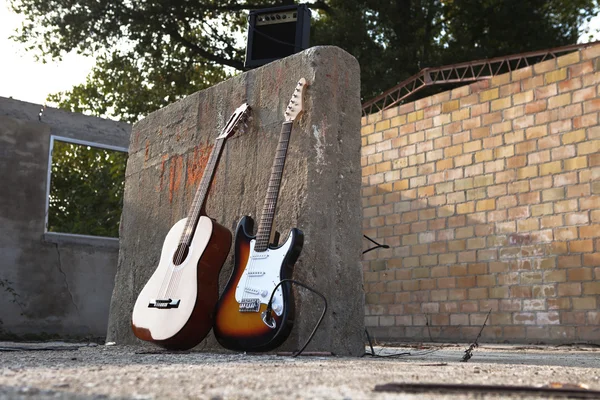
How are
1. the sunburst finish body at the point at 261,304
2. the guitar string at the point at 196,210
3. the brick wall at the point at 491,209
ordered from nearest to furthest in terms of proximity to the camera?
the sunburst finish body at the point at 261,304, the guitar string at the point at 196,210, the brick wall at the point at 491,209

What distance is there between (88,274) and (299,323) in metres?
5.23

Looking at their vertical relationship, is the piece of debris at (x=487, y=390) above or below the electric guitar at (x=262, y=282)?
below

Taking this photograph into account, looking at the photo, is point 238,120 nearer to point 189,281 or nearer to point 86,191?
point 189,281

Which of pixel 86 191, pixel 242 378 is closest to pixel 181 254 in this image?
pixel 242 378

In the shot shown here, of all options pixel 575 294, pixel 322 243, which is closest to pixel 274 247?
pixel 322 243

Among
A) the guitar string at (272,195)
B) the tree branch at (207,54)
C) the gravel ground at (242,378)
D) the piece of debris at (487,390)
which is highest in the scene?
the tree branch at (207,54)

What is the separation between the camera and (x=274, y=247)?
3156 millimetres

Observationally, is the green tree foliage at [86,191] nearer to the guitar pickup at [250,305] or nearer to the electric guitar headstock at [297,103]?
the electric guitar headstock at [297,103]

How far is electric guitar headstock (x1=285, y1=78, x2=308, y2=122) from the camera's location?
3346 millimetres

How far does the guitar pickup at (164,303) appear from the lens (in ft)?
11.0

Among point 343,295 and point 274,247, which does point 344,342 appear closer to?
point 343,295

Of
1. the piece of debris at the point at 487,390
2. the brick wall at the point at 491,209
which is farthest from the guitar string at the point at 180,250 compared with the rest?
the brick wall at the point at 491,209

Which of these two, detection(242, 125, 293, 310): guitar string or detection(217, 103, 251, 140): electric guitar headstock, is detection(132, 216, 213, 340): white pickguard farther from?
detection(217, 103, 251, 140): electric guitar headstock

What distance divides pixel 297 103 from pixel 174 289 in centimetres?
101
